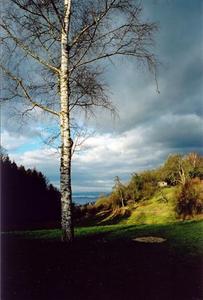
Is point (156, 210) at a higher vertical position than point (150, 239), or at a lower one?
higher

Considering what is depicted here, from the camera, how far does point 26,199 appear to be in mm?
55094

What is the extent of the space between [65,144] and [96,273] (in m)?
5.02

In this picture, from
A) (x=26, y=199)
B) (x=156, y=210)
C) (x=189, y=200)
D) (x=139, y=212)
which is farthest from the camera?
(x=139, y=212)

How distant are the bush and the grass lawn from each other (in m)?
48.1

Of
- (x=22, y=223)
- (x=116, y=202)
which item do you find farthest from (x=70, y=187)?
(x=116, y=202)

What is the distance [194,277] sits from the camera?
1007cm

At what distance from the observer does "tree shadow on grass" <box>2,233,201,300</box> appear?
8.78 metres

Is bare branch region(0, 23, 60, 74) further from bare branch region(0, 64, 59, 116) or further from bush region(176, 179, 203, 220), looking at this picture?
bush region(176, 179, 203, 220)

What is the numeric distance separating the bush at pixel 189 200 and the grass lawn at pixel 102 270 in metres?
48.1

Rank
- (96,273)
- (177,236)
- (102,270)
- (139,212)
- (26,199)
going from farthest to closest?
1. (139,212)
2. (26,199)
3. (177,236)
4. (102,270)
5. (96,273)

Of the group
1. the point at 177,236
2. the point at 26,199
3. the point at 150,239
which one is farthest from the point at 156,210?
the point at 150,239

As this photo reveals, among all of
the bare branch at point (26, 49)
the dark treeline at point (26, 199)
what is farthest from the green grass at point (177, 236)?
the dark treeline at point (26, 199)

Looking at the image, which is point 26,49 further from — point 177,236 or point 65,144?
point 177,236

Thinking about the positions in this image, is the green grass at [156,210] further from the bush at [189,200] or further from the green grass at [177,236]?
the green grass at [177,236]
